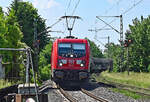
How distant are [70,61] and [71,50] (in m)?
0.72

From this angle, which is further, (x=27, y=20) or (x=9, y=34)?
(x=27, y=20)

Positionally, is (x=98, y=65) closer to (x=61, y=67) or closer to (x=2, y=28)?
(x=2, y=28)

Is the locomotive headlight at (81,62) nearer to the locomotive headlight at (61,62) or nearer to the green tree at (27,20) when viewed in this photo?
the locomotive headlight at (61,62)

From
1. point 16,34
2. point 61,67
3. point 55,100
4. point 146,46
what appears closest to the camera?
point 55,100

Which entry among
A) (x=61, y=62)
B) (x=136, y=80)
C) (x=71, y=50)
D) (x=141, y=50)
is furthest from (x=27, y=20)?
(x=61, y=62)

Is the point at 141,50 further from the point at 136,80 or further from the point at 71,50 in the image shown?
the point at 71,50

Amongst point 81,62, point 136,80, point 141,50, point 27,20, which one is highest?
point 27,20

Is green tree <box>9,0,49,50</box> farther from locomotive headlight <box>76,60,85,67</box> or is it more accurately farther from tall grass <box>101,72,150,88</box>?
locomotive headlight <box>76,60,85,67</box>

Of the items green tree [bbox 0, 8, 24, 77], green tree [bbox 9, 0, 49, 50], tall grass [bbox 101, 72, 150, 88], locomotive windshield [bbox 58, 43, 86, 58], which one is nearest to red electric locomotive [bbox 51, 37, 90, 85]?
locomotive windshield [bbox 58, 43, 86, 58]

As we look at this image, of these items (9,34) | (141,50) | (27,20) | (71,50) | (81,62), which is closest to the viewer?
(81,62)

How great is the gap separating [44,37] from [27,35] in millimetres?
5820

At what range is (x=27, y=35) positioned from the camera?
4566 cm

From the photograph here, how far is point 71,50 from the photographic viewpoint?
1897 cm

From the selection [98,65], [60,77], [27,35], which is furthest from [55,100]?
[98,65]
